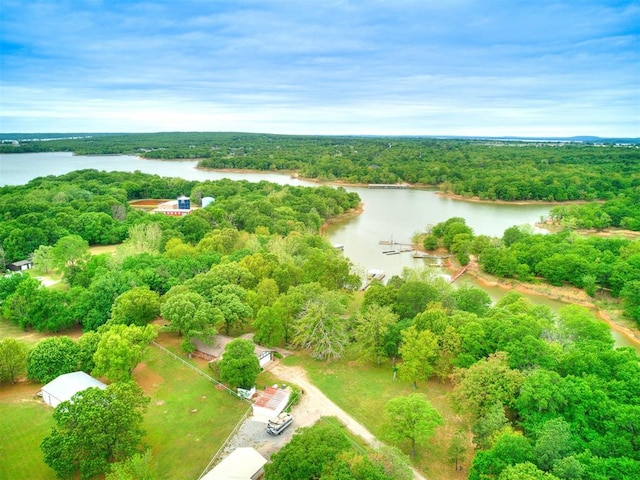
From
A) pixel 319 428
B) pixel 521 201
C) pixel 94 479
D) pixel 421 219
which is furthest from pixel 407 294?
pixel 521 201

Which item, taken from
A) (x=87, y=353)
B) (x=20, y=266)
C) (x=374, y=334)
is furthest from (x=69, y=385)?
(x=20, y=266)

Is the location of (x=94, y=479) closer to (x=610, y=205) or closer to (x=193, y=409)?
(x=193, y=409)

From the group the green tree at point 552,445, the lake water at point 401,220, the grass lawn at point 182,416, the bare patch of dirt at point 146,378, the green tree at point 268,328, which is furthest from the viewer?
the lake water at point 401,220

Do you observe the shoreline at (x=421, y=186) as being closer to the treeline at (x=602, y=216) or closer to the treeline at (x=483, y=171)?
the treeline at (x=483, y=171)

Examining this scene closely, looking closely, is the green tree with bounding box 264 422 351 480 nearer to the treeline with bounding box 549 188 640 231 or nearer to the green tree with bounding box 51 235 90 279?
the green tree with bounding box 51 235 90 279

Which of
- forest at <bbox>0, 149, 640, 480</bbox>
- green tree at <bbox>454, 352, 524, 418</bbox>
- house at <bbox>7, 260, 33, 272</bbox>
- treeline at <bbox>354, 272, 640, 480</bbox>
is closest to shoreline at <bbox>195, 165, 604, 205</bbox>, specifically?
forest at <bbox>0, 149, 640, 480</bbox>

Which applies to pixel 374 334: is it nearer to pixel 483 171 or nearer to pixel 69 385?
pixel 69 385

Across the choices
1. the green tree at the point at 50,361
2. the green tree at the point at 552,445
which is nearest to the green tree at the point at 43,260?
the green tree at the point at 50,361
